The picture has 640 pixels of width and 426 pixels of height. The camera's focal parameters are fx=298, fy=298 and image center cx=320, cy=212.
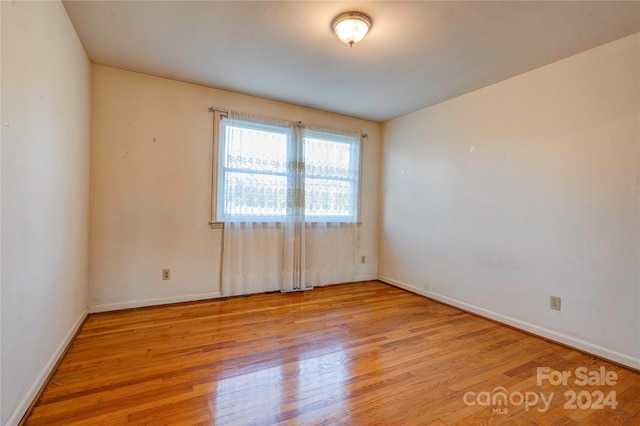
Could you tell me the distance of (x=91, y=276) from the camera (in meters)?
2.90

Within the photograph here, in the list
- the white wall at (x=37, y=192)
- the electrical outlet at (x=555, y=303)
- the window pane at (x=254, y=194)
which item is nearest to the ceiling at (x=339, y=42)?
the white wall at (x=37, y=192)

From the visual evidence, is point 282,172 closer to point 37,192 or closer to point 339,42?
point 339,42

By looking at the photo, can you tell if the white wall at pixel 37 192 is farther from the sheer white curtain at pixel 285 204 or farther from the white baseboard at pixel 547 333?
the white baseboard at pixel 547 333

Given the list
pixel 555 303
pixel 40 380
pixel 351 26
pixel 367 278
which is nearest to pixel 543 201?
pixel 555 303

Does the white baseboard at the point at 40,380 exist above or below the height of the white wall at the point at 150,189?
below

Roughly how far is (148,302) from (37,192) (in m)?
1.84

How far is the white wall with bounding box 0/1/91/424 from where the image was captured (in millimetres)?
1357

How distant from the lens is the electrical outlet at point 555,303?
101 inches

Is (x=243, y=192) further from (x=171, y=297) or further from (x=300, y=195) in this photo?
(x=171, y=297)

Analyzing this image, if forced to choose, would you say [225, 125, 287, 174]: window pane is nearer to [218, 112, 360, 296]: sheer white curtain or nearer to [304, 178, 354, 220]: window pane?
[218, 112, 360, 296]: sheer white curtain

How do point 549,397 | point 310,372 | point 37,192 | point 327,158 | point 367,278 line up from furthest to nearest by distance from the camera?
point 367,278, point 327,158, point 310,372, point 549,397, point 37,192

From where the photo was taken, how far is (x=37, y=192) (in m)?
1.66

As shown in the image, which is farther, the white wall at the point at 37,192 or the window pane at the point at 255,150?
the window pane at the point at 255,150

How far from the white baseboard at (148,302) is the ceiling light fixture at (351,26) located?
2.95 m
